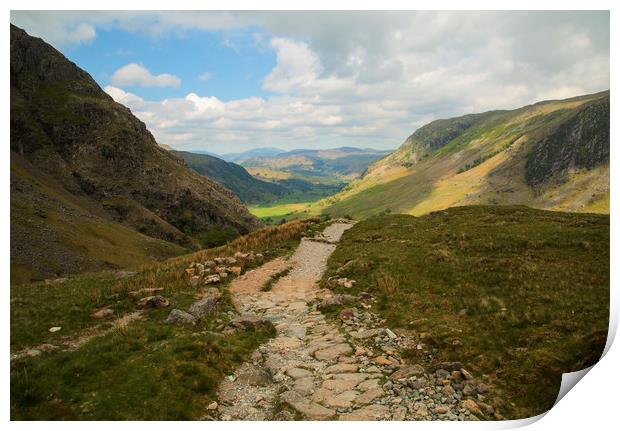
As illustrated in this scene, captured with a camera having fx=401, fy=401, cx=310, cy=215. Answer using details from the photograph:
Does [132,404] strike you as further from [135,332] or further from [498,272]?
[498,272]

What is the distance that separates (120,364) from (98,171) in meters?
140

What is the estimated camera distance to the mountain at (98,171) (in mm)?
96750

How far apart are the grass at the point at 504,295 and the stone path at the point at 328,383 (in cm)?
148

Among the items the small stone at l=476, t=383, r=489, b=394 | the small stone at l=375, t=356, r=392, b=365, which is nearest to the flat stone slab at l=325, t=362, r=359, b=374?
the small stone at l=375, t=356, r=392, b=365

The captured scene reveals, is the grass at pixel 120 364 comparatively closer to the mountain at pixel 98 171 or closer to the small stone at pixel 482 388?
the small stone at pixel 482 388

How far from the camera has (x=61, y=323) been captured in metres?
19.2

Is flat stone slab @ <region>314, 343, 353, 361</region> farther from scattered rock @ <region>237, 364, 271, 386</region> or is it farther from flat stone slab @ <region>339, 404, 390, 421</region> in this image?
flat stone slab @ <region>339, 404, 390, 421</region>

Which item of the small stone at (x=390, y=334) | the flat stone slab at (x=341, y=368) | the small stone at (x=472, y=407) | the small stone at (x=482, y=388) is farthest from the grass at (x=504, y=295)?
the flat stone slab at (x=341, y=368)

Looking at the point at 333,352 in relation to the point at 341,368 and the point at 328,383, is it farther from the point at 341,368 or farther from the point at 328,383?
the point at 328,383

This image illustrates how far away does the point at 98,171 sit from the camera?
447 ft

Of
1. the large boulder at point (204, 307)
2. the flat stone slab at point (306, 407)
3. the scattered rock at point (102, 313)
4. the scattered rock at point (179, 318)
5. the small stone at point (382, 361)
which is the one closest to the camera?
the flat stone slab at point (306, 407)

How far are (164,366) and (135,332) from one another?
4.08 m

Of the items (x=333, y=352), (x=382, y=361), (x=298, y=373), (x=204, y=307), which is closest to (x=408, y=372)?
(x=382, y=361)

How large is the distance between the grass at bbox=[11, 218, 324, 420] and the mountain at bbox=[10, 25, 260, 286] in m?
68.1
